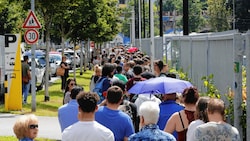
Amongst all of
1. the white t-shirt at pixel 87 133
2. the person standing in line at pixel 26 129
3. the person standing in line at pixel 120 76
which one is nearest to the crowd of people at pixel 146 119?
the white t-shirt at pixel 87 133

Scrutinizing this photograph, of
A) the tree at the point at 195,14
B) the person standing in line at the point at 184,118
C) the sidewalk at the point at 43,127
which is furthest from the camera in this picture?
the tree at the point at 195,14

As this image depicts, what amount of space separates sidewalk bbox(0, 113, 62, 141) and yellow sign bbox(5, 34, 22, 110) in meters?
0.97

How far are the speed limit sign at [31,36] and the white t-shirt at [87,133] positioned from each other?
43.0ft

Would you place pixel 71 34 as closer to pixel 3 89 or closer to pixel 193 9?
pixel 3 89

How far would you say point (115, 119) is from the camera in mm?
7645

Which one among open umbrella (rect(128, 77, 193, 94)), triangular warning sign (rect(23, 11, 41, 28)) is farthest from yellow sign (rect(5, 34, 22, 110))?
open umbrella (rect(128, 77, 193, 94))

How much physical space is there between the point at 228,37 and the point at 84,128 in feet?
18.2

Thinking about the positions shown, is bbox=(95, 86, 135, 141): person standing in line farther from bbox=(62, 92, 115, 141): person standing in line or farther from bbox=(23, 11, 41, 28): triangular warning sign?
bbox=(23, 11, 41, 28): triangular warning sign

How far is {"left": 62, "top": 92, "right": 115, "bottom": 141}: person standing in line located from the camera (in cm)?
652

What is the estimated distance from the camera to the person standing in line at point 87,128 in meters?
6.52

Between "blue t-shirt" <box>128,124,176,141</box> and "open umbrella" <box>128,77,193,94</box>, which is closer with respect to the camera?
"blue t-shirt" <box>128,124,176,141</box>

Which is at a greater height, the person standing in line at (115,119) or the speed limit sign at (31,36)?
the speed limit sign at (31,36)

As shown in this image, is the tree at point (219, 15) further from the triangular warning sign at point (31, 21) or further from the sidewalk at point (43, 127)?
the sidewalk at point (43, 127)

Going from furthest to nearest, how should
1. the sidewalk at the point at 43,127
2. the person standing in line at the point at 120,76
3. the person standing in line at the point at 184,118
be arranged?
the sidewalk at the point at 43,127 → the person standing in line at the point at 120,76 → the person standing in line at the point at 184,118
